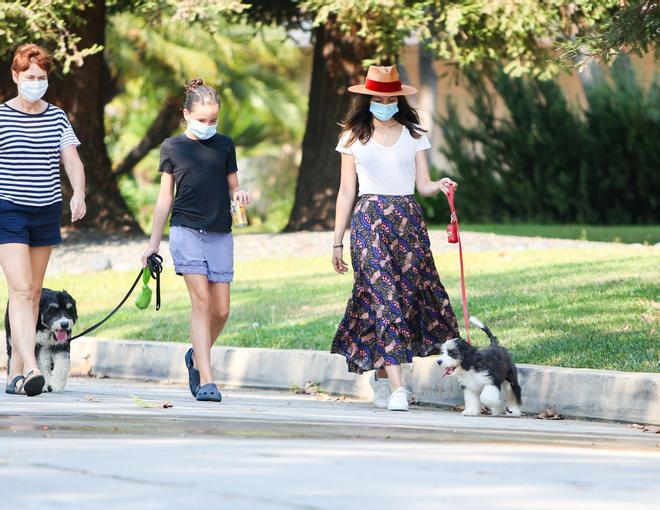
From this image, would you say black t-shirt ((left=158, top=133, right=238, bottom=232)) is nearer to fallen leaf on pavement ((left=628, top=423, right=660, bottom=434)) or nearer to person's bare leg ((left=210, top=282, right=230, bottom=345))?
person's bare leg ((left=210, top=282, right=230, bottom=345))

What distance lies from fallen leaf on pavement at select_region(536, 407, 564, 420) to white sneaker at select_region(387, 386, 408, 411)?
789 millimetres

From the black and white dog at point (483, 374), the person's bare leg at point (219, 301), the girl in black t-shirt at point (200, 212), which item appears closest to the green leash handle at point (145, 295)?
the girl in black t-shirt at point (200, 212)

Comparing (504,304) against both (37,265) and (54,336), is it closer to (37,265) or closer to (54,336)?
(54,336)

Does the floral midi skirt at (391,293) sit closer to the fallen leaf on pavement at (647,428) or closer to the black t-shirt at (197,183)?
the black t-shirt at (197,183)

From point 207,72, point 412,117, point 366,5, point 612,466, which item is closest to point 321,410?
point 412,117

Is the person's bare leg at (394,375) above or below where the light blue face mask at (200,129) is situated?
below

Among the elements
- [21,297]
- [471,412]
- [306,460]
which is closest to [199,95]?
[21,297]

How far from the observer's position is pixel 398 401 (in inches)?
348

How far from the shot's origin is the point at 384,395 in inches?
362

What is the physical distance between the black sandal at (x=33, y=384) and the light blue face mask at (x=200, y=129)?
5.63 feet

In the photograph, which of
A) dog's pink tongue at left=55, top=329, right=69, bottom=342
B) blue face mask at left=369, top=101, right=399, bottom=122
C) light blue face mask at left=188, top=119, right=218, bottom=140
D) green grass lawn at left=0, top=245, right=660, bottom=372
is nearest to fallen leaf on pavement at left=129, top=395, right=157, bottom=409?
dog's pink tongue at left=55, top=329, right=69, bottom=342

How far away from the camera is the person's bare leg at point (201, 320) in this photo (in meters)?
9.05

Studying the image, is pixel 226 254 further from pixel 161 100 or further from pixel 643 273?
pixel 161 100

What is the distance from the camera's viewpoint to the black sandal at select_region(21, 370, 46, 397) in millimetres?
8945
